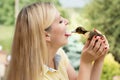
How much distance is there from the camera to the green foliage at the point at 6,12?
12.0 feet

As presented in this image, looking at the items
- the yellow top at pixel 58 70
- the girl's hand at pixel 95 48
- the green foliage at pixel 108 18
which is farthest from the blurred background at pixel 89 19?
the girl's hand at pixel 95 48

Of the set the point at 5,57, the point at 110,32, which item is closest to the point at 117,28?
the point at 110,32

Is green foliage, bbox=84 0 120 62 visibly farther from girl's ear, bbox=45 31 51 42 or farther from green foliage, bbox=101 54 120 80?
girl's ear, bbox=45 31 51 42

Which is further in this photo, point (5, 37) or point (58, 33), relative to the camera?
point (5, 37)

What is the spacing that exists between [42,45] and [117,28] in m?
2.38

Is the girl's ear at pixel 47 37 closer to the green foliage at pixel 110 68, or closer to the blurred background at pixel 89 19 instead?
the blurred background at pixel 89 19

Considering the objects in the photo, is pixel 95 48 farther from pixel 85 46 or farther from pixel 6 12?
pixel 6 12

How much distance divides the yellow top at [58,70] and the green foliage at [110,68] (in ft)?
7.23

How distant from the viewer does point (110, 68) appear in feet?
12.1

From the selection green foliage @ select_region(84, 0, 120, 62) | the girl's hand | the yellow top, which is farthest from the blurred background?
the girl's hand

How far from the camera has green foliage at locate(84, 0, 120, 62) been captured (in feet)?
11.9

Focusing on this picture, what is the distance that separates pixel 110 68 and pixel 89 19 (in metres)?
0.52

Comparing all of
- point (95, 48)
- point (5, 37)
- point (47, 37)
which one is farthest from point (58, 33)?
point (5, 37)

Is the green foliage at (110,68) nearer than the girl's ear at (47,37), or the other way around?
the girl's ear at (47,37)
